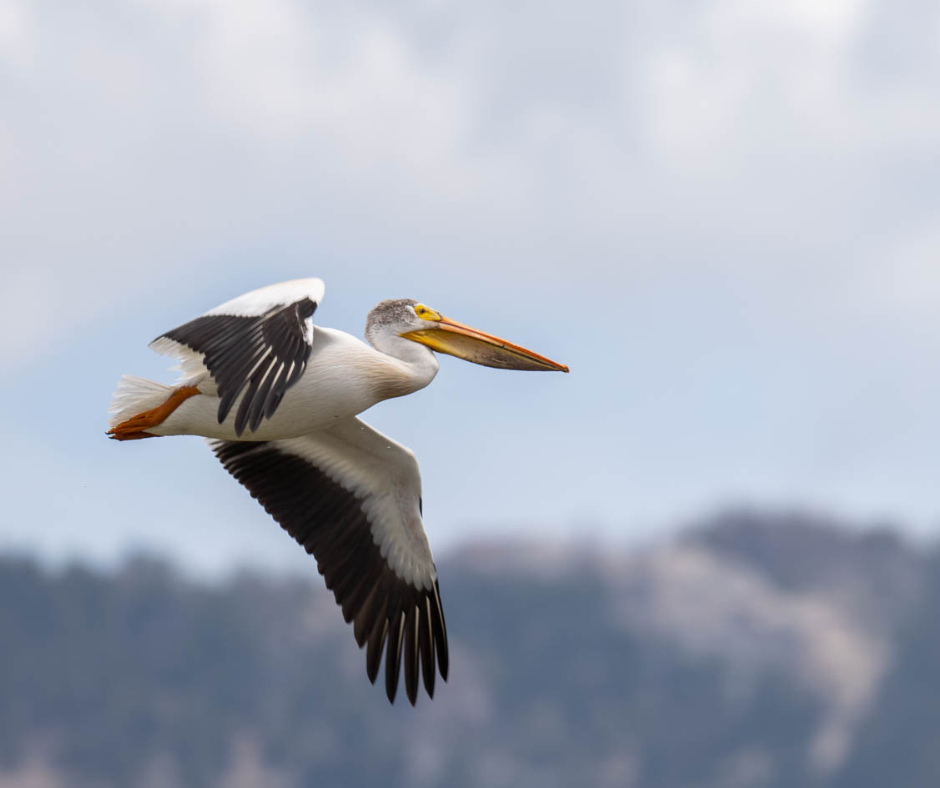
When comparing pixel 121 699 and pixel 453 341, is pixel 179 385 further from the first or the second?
pixel 121 699

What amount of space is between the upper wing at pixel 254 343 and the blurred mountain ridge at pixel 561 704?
165 metres

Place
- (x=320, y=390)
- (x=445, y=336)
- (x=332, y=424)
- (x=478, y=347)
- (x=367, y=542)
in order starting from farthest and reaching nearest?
(x=367, y=542)
(x=478, y=347)
(x=445, y=336)
(x=332, y=424)
(x=320, y=390)

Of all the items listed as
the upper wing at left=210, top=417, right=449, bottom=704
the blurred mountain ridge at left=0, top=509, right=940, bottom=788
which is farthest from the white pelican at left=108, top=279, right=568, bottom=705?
the blurred mountain ridge at left=0, top=509, right=940, bottom=788

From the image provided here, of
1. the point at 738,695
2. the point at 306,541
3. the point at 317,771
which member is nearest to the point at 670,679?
the point at 738,695

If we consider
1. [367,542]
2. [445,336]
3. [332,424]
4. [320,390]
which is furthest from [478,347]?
[367,542]

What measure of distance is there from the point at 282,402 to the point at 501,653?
190764 millimetres

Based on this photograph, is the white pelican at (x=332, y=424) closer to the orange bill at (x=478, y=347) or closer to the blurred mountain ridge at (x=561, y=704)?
the orange bill at (x=478, y=347)

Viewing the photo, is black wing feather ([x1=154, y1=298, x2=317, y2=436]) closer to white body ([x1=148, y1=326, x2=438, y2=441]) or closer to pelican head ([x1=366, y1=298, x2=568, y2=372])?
white body ([x1=148, y1=326, x2=438, y2=441])

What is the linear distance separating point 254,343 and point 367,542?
2976 mm

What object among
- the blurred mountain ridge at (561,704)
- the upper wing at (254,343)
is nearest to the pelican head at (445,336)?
the upper wing at (254,343)

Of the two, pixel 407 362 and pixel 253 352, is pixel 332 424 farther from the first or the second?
pixel 253 352

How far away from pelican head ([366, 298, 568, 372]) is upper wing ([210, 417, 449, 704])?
3.67ft

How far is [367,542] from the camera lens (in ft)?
37.0

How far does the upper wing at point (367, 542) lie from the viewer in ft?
36.7
